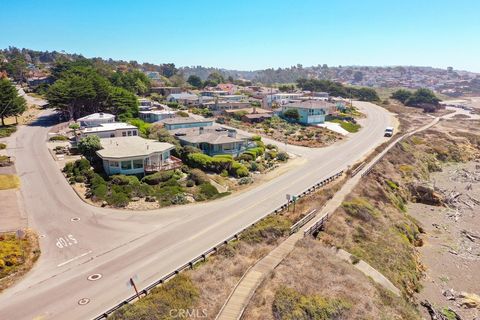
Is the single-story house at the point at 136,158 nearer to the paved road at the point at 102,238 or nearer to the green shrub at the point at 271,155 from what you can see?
the paved road at the point at 102,238

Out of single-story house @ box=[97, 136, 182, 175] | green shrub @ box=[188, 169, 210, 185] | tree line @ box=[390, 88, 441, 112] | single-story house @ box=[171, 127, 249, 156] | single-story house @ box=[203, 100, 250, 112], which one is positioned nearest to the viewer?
single-story house @ box=[97, 136, 182, 175]

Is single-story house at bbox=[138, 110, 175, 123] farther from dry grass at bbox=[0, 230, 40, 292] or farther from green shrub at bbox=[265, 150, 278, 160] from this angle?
dry grass at bbox=[0, 230, 40, 292]

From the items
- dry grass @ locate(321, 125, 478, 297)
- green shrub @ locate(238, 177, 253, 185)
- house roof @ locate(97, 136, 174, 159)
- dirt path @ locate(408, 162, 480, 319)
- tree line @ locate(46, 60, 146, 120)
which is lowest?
dirt path @ locate(408, 162, 480, 319)

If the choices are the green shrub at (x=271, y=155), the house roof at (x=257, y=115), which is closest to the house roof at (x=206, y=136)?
the green shrub at (x=271, y=155)

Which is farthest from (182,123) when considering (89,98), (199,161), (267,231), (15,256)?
(15,256)

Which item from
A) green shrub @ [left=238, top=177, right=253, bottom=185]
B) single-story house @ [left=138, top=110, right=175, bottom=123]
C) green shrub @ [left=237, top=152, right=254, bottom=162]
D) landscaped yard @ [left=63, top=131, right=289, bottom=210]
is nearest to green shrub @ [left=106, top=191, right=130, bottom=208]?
landscaped yard @ [left=63, top=131, right=289, bottom=210]

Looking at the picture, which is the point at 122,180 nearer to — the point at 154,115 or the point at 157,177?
the point at 157,177
